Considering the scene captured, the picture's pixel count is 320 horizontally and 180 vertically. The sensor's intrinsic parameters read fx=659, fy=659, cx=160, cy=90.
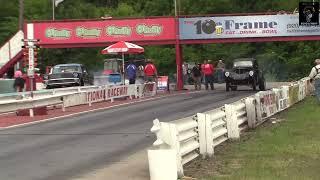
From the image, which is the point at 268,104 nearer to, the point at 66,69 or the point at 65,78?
the point at 65,78

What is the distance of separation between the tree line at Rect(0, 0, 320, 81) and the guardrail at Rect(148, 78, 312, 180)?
34.1 metres

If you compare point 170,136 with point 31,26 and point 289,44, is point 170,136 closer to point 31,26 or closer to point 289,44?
point 31,26

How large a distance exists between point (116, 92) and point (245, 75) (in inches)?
358

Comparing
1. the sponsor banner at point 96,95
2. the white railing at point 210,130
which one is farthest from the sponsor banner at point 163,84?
the white railing at point 210,130

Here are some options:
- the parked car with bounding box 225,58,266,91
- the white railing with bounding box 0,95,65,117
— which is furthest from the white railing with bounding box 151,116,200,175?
the parked car with bounding box 225,58,266,91

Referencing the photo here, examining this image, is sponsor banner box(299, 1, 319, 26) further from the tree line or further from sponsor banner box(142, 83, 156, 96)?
the tree line

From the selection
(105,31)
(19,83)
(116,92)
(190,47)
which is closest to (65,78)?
(19,83)

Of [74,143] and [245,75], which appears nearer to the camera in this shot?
[74,143]

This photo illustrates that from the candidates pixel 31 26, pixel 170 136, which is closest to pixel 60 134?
pixel 170 136

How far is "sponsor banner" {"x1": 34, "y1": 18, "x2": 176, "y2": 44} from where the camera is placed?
38469 mm

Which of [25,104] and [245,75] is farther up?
[245,75]

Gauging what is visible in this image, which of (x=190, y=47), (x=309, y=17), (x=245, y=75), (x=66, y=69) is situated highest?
(x=309, y=17)

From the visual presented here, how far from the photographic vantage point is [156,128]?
9273 millimetres

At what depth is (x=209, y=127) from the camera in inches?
455
